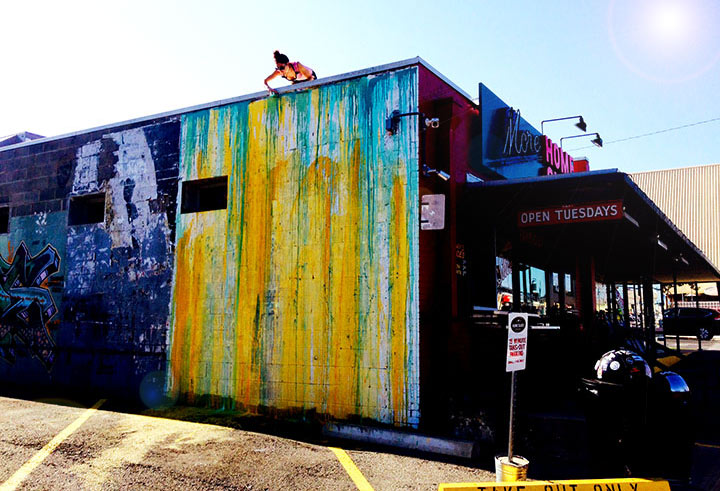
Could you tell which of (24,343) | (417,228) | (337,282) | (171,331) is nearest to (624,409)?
(417,228)

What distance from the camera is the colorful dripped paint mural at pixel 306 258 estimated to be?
26.1 feet

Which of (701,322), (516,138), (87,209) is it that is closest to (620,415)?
(516,138)

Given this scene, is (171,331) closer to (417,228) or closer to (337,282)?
(337,282)

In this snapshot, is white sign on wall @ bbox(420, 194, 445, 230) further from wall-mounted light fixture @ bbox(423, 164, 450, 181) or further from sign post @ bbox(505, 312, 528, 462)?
sign post @ bbox(505, 312, 528, 462)

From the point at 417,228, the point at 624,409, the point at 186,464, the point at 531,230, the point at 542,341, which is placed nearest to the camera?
the point at 624,409

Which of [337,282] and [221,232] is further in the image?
[221,232]

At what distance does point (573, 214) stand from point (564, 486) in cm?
517

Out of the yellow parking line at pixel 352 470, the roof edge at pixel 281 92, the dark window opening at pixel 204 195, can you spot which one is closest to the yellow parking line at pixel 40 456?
the yellow parking line at pixel 352 470

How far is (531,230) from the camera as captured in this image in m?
11.1

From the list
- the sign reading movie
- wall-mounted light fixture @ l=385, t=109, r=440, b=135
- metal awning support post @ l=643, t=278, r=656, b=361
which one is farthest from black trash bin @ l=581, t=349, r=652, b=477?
metal awning support post @ l=643, t=278, r=656, b=361

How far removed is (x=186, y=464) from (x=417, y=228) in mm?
4454

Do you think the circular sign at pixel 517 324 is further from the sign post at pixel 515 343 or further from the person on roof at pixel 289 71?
the person on roof at pixel 289 71

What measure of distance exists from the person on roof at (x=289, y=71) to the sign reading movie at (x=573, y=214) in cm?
461

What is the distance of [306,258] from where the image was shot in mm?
8688
